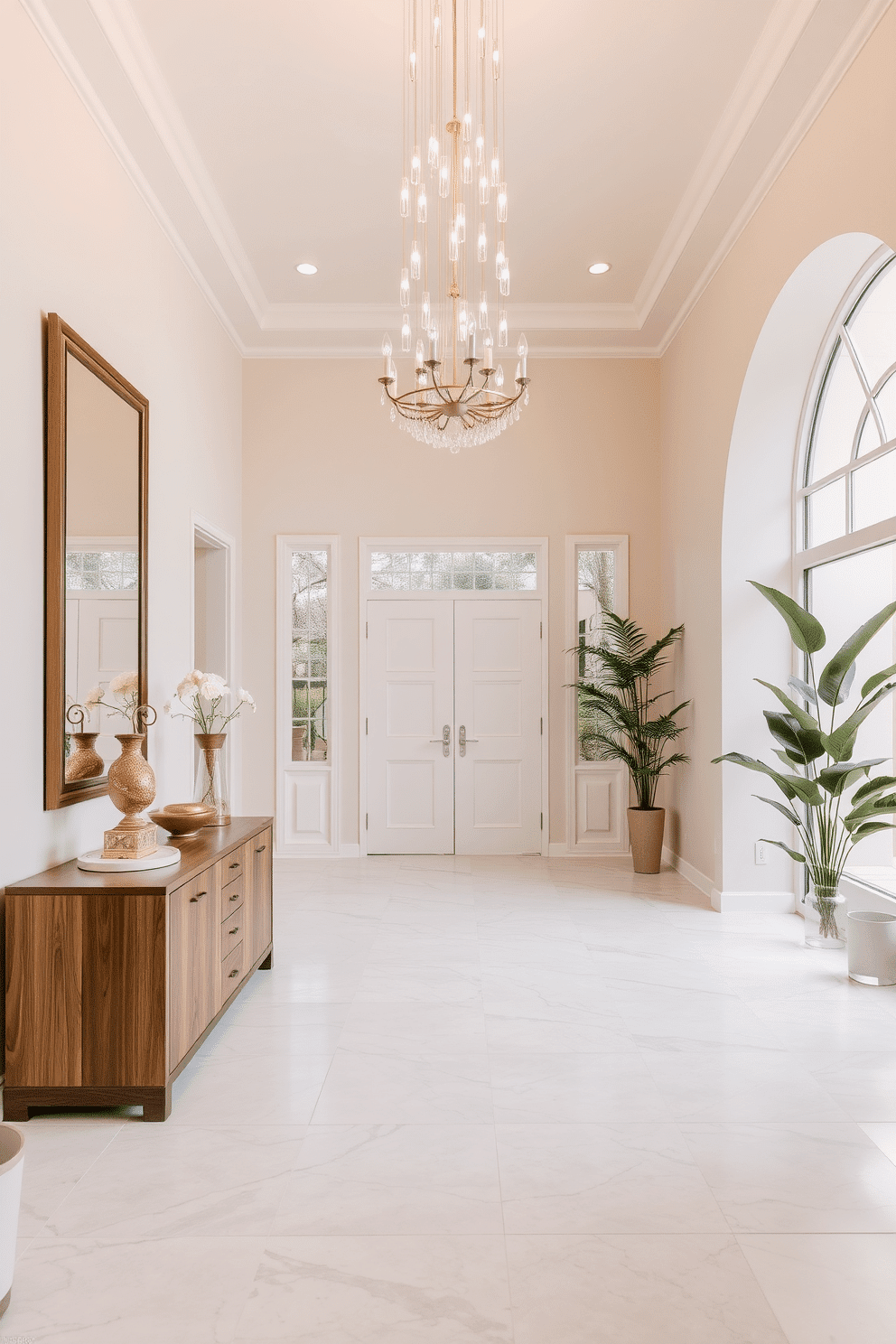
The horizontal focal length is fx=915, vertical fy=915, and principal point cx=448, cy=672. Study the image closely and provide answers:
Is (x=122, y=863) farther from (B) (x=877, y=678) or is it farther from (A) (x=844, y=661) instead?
(A) (x=844, y=661)

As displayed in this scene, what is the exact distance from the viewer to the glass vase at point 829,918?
461cm

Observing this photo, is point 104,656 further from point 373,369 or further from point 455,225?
point 373,369

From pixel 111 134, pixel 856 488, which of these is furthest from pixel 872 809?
pixel 111 134

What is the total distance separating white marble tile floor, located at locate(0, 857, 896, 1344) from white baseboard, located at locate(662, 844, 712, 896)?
1425 mm

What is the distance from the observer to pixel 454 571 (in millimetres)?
7078

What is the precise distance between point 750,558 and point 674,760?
1.52m

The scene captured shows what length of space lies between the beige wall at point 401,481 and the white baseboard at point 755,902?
1.92m

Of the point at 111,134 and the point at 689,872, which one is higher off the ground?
the point at 111,134

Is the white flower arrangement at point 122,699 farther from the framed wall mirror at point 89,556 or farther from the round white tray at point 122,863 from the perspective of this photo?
the round white tray at point 122,863

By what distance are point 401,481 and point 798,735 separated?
364 cm

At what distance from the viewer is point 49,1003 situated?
2.76 metres

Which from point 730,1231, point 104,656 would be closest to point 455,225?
point 104,656

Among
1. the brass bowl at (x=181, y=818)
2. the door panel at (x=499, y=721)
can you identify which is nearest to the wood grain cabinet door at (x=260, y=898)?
the brass bowl at (x=181, y=818)

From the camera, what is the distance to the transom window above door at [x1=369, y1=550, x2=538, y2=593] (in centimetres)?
706
